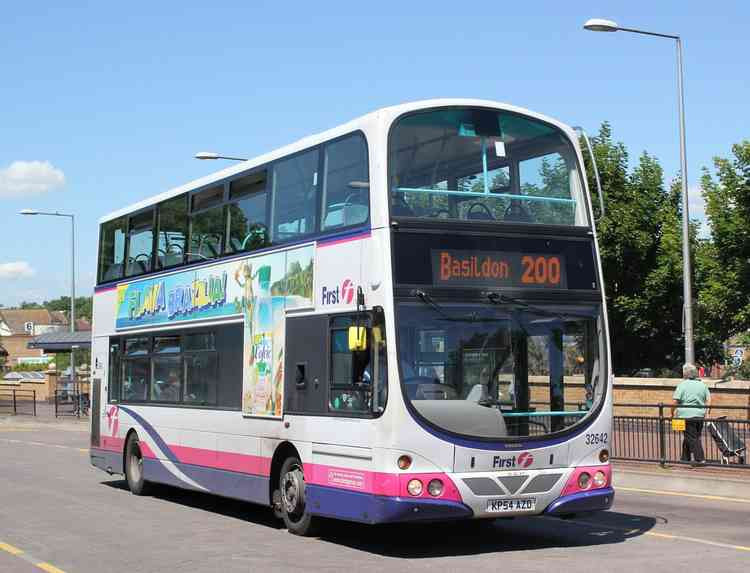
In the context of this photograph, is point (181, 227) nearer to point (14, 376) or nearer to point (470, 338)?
point (470, 338)

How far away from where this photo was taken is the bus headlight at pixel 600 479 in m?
12.1

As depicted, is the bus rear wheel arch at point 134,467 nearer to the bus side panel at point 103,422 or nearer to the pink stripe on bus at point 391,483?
the bus side panel at point 103,422

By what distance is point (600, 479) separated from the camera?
1216cm

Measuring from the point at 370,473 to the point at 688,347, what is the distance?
A: 17.6m

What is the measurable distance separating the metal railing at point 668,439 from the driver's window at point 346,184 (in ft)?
28.3

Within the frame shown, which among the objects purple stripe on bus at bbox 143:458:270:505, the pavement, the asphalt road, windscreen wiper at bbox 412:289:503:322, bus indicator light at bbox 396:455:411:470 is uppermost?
windscreen wiper at bbox 412:289:503:322

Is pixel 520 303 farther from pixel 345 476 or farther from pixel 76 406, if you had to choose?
pixel 76 406

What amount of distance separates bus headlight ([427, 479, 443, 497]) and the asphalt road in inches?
24.6

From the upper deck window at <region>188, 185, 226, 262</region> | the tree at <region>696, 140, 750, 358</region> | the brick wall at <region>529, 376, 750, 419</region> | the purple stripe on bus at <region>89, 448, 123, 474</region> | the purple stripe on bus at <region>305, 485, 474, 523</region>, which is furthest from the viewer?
the tree at <region>696, 140, 750, 358</region>

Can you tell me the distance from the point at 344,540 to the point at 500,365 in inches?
103

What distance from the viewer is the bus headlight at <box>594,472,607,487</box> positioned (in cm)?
1212

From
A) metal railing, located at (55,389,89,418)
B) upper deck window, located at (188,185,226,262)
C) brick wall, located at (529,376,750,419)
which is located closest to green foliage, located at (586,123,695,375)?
brick wall, located at (529,376,750,419)

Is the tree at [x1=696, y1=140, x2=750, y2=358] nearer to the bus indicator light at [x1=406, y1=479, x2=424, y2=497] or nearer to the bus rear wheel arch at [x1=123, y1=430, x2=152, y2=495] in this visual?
the bus rear wheel arch at [x1=123, y1=430, x2=152, y2=495]

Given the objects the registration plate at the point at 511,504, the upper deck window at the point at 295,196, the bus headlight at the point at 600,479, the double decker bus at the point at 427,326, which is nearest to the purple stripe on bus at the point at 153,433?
the double decker bus at the point at 427,326
